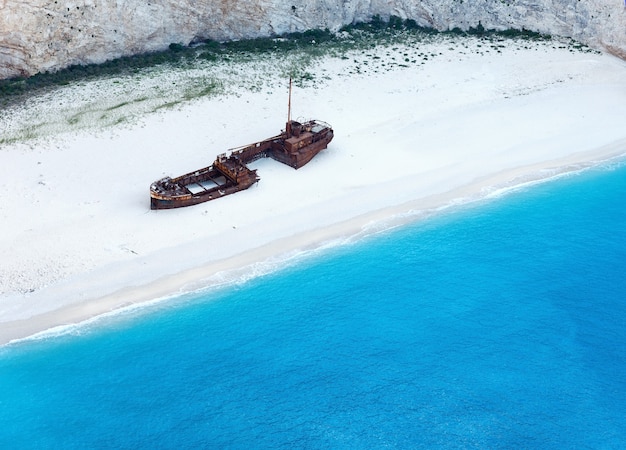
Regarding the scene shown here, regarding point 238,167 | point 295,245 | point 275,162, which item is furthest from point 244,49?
point 295,245

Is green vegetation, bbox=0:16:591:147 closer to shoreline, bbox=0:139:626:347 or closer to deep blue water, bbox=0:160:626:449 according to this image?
shoreline, bbox=0:139:626:347

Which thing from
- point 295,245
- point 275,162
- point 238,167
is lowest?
point 295,245

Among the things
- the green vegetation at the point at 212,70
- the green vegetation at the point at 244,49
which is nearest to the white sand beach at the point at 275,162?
the green vegetation at the point at 212,70

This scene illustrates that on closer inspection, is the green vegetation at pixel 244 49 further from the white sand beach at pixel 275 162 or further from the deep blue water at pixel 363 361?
the deep blue water at pixel 363 361

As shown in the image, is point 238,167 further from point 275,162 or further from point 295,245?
point 295,245

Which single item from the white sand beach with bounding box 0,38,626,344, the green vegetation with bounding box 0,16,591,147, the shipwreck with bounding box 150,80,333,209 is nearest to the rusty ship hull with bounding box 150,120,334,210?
the shipwreck with bounding box 150,80,333,209

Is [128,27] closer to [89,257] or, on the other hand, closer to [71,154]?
[71,154]

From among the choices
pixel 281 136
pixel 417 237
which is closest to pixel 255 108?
pixel 281 136
